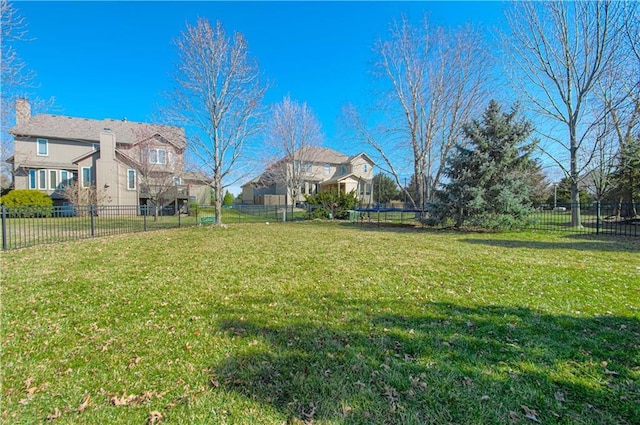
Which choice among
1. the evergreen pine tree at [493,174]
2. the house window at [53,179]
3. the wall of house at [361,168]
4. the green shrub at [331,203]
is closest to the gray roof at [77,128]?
the house window at [53,179]

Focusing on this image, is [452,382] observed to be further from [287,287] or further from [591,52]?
[591,52]

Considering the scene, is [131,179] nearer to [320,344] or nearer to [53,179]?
[53,179]

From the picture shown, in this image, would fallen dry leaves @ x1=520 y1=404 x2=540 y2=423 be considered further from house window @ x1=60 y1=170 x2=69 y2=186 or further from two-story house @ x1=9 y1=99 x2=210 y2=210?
house window @ x1=60 y1=170 x2=69 y2=186

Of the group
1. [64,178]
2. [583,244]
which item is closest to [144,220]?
[583,244]

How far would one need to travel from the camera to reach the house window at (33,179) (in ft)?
77.8

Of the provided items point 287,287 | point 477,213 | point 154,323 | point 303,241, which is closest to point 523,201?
point 477,213

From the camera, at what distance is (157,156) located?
23.5 m

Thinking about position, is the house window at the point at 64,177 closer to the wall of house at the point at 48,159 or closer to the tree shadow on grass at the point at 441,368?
the wall of house at the point at 48,159

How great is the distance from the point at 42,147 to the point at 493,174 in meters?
35.5

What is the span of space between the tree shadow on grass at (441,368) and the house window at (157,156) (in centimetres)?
2348

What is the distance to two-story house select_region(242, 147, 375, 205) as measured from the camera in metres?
30.2

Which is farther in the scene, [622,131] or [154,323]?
[622,131]

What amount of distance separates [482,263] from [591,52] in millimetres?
13564

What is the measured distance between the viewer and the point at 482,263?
638 centimetres
